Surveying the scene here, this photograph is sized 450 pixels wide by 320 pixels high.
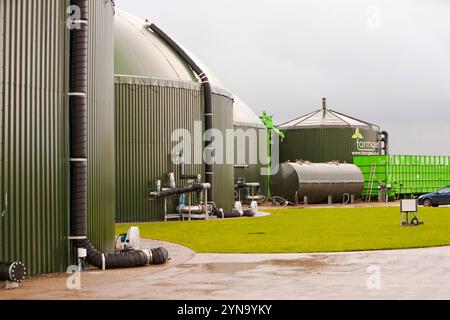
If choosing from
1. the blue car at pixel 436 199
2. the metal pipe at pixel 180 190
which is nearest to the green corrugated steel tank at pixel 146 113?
the metal pipe at pixel 180 190

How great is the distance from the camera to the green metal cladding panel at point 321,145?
7581cm

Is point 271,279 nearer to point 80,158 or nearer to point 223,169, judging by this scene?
point 80,158

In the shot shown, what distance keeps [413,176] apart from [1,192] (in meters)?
63.4

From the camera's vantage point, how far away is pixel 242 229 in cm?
3186

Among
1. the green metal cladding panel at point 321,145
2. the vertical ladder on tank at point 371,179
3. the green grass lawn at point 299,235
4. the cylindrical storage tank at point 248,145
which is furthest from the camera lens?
the green metal cladding panel at point 321,145

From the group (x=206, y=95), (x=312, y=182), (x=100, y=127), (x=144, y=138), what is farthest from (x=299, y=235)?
(x=312, y=182)

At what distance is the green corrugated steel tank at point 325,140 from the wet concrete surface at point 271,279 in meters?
55.2

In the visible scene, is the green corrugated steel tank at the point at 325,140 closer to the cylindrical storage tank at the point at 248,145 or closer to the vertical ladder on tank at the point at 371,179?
the vertical ladder on tank at the point at 371,179

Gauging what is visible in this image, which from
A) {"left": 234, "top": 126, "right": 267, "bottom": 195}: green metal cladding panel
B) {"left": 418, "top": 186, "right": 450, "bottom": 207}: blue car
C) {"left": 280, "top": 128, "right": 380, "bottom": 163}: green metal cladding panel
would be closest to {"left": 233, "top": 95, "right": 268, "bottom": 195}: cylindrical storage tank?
{"left": 234, "top": 126, "right": 267, "bottom": 195}: green metal cladding panel

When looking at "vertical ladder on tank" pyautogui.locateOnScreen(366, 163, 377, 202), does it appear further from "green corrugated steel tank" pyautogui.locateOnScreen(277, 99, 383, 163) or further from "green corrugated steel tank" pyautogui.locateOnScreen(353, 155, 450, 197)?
"green corrugated steel tank" pyautogui.locateOnScreen(277, 99, 383, 163)

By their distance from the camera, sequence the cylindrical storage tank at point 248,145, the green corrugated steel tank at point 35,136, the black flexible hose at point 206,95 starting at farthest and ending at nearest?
the cylindrical storage tank at point 248,145
the black flexible hose at point 206,95
the green corrugated steel tank at point 35,136

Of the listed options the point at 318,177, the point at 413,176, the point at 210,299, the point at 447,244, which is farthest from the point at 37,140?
the point at 413,176

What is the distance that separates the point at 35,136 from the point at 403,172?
199 ft

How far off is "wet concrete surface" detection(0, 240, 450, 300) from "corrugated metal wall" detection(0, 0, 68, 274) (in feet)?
2.96
